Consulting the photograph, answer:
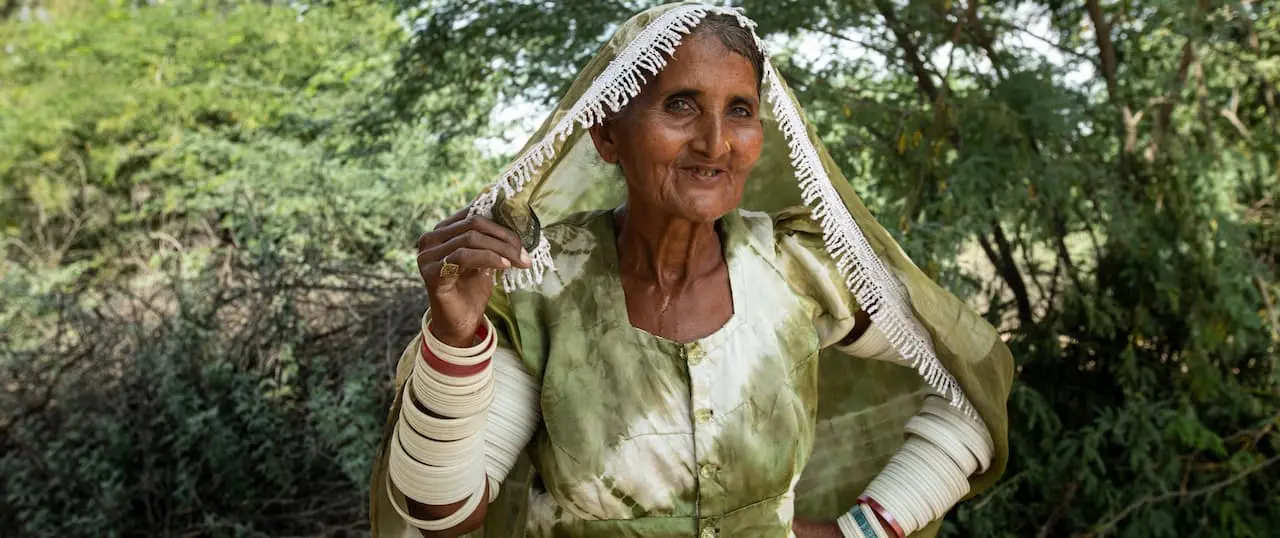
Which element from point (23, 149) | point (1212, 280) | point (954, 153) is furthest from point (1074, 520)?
point (23, 149)

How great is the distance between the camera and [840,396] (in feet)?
5.87

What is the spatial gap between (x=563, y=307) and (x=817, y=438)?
0.55 metres

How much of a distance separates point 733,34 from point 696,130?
142 millimetres

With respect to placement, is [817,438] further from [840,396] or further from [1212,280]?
[1212,280]

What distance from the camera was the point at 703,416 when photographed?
143 centimetres

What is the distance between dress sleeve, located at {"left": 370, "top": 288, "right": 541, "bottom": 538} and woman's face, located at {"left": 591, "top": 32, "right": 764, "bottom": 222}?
0.26 metres

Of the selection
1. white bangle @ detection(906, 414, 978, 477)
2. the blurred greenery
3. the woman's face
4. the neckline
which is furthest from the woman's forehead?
the blurred greenery

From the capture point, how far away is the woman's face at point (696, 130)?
1.38 m

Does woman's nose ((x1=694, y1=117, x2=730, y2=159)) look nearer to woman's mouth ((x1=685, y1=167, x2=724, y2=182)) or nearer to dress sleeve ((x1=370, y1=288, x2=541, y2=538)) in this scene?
woman's mouth ((x1=685, y1=167, x2=724, y2=182))

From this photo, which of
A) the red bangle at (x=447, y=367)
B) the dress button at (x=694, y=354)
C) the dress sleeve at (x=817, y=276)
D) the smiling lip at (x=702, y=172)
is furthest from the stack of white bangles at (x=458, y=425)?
the dress sleeve at (x=817, y=276)

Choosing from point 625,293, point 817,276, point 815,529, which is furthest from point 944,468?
point 625,293

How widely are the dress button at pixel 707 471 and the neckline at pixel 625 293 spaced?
0.54ft

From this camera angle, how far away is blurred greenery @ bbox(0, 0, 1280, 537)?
10.6ft

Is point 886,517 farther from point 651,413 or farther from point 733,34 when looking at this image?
point 733,34
